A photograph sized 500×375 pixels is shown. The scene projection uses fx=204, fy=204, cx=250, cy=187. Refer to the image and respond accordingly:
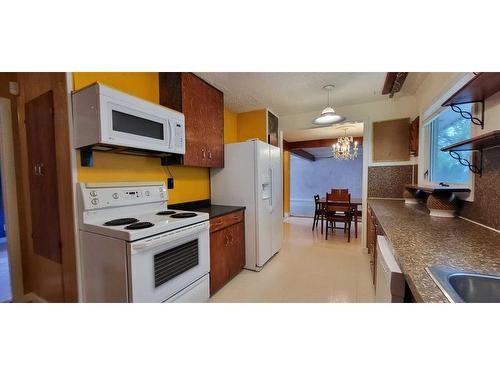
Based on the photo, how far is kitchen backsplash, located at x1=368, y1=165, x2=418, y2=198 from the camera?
9.01 feet

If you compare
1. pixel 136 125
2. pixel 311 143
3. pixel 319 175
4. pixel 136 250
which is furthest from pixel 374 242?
pixel 319 175

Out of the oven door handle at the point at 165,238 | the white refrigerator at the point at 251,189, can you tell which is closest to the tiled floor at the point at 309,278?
the white refrigerator at the point at 251,189

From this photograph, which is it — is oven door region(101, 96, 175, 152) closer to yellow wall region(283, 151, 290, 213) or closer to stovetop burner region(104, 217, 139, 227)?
stovetop burner region(104, 217, 139, 227)

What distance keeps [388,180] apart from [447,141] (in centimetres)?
93

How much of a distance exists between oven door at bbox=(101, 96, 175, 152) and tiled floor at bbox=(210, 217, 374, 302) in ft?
4.79

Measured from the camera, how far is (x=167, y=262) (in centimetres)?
137

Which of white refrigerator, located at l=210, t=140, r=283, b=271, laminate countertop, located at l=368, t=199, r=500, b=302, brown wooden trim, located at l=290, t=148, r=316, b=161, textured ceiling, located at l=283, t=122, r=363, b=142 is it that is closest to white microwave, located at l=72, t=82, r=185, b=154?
white refrigerator, located at l=210, t=140, r=283, b=271

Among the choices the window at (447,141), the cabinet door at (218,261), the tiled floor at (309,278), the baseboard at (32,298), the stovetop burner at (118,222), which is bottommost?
the tiled floor at (309,278)

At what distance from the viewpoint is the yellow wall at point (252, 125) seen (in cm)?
309

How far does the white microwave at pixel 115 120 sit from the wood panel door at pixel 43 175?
0.34 meters

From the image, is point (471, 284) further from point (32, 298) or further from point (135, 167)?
point (32, 298)

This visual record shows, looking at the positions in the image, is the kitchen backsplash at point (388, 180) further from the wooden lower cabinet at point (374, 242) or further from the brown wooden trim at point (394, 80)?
the brown wooden trim at point (394, 80)
